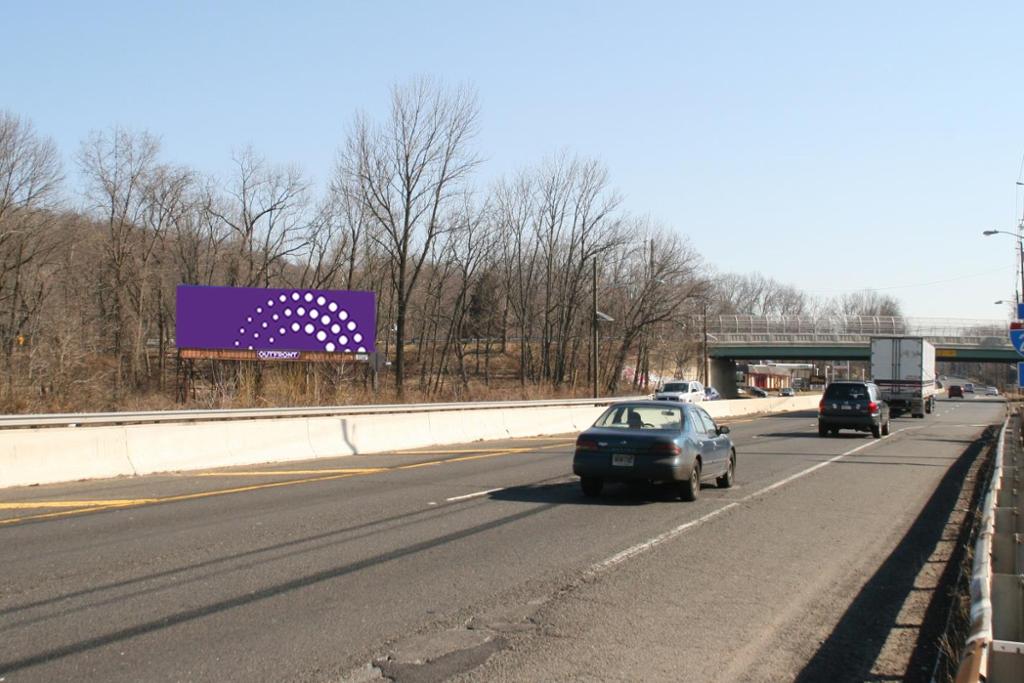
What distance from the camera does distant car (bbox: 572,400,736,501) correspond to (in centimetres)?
1331

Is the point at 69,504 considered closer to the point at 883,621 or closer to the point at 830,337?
the point at 883,621

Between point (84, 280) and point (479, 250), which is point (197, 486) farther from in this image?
point (479, 250)

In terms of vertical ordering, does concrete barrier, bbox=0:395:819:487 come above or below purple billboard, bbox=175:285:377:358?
below

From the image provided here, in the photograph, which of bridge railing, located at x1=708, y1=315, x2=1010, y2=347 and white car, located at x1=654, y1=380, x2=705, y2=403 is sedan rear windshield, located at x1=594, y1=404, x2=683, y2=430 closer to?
white car, located at x1=654, y1=380, x2=705, y2=403

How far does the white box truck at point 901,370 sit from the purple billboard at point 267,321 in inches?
1030

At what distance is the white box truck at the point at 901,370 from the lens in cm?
4766

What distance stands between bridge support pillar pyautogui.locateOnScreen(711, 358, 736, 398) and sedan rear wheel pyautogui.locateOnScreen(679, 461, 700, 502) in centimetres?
8258

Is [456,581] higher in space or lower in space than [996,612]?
lower

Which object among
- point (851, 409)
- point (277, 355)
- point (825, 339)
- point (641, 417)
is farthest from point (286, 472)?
point (825, 339)

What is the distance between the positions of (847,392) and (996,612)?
1080 inches

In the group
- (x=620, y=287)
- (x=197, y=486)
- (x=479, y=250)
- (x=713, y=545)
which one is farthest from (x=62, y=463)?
(x=620, y=287)

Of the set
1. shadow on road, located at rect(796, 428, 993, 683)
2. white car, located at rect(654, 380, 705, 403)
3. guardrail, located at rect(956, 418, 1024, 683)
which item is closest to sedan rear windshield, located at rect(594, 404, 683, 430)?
shadow on road, located at rect(796, 428, 993, 683)

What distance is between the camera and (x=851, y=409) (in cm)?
3097

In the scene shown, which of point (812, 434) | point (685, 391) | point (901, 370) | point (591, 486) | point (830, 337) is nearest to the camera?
point (591, 486)
